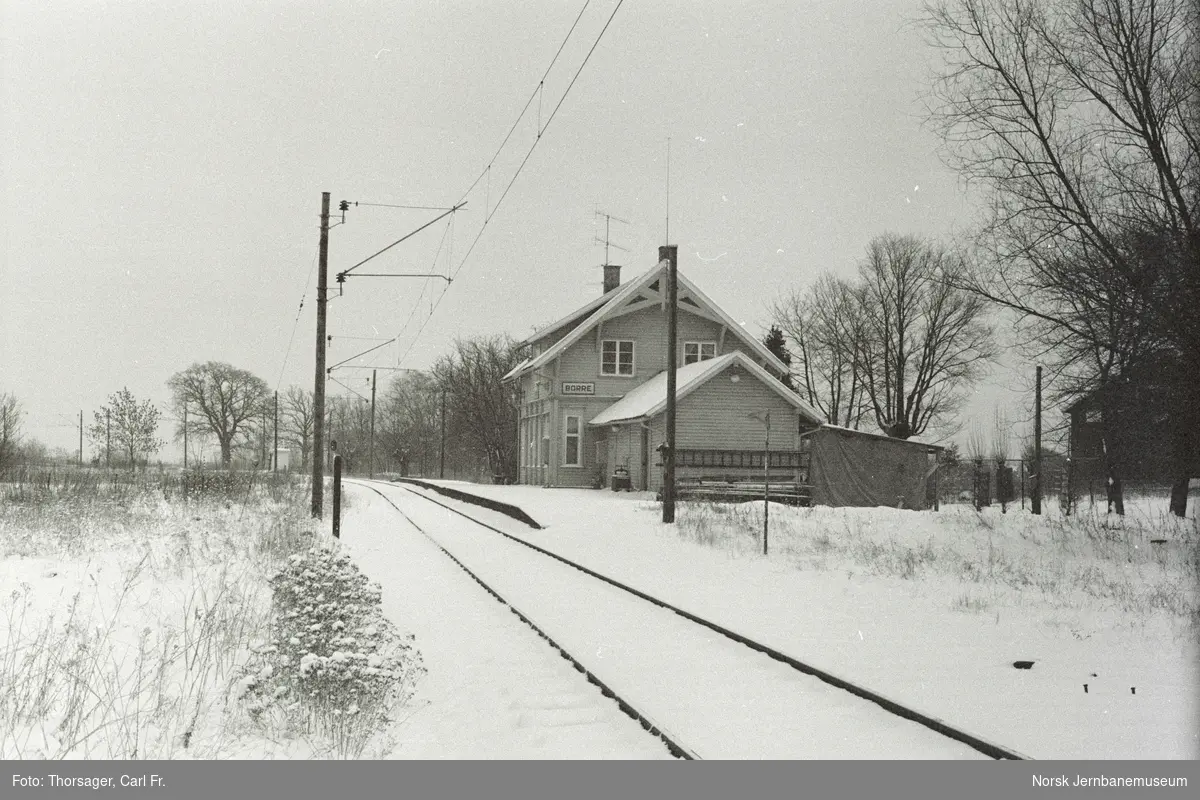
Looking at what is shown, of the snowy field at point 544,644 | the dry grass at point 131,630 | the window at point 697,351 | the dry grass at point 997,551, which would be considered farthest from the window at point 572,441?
the snowy field at point 544,644

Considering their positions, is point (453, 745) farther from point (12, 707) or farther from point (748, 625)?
point (748, 625)

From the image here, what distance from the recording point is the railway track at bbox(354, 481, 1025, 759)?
16.8 feet

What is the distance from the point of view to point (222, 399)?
232ft

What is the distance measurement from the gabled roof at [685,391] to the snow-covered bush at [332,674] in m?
23.3

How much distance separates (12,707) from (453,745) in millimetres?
2651

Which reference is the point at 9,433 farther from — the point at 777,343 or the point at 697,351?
the point at 777,343

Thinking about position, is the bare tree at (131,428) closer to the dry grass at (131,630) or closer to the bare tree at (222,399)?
the dry grass at (131,630)

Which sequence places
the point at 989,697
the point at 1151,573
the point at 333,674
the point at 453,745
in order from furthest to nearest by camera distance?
the point at 1151,573, the point at 989,697, the point at 333,674, the point at 453,745

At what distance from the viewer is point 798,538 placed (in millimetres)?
17438

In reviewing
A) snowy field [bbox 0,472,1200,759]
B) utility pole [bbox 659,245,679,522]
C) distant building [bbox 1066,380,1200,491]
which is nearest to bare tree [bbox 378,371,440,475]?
utility pole [bbox 659,245,679,522]

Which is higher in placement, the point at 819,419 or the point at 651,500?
the point at 819,419

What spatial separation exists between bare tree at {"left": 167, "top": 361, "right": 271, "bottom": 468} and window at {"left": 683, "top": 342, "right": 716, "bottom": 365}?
4101cm

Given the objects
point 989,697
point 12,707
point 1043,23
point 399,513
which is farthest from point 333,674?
point 399,513

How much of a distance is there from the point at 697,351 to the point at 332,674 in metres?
34.6
